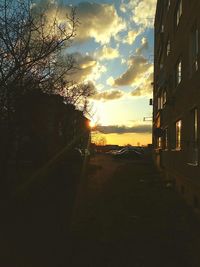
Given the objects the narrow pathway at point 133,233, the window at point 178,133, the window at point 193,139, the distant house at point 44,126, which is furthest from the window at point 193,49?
the distant house at point 44,126

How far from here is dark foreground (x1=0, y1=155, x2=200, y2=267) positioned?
7262 millimetres

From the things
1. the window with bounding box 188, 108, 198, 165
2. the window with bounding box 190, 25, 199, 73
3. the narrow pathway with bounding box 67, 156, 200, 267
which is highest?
the window with bounding box 190, 25, 199, 73

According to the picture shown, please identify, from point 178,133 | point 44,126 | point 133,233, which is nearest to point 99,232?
point 133,233

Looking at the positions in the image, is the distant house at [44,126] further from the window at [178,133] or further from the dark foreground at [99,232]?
the window at [178,133]

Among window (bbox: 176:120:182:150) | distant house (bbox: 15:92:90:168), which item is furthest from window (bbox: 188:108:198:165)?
distant house (bbox: 15:92:90:168)

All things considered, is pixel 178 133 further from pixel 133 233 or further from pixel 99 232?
pixel 99 232

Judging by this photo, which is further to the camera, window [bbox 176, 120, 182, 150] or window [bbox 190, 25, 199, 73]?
window [bbox 176, 120, 182, 150]

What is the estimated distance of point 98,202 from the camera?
15.1m

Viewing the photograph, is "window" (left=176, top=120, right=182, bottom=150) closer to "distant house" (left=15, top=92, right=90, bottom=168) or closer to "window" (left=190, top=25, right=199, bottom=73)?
"window" (left=190, top=25, right=199, bottom=73)

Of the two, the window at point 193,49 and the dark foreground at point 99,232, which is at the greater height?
the window at point 193,49

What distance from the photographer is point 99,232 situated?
31.5 ft

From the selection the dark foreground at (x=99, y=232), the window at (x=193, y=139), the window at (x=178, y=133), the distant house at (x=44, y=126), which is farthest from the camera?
the window at (x=178, y=133)

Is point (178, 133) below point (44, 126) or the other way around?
below

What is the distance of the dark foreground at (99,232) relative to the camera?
7.26m
